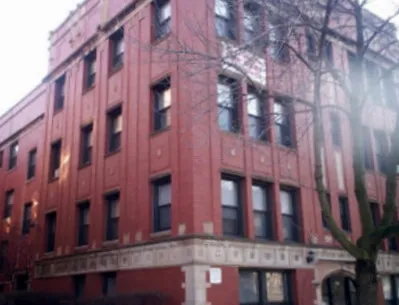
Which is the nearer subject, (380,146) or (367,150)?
(367,150)

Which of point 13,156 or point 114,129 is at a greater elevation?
point 13,156

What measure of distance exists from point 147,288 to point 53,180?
9637 mm

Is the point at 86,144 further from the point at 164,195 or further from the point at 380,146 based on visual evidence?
the point at 380,146

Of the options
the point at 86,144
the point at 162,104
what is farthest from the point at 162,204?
the point at 86,144

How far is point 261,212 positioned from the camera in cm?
1672

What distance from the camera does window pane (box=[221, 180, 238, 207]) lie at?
51.2ft

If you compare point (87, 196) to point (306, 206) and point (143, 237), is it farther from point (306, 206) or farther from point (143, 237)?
point (306, 206)

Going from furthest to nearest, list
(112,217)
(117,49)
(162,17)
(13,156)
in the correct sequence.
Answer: (13,156) → (117,49) → (112,217) → (162,17)

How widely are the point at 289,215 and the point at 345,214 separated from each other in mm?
3564

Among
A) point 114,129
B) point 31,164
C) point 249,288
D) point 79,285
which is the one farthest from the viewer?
point 31,164

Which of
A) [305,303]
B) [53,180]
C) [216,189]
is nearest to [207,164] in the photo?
[216,189]

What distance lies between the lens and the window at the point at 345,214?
19656 mm

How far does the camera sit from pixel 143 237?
15961 millimetres

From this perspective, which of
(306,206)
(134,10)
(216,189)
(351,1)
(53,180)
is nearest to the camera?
(351,1)
